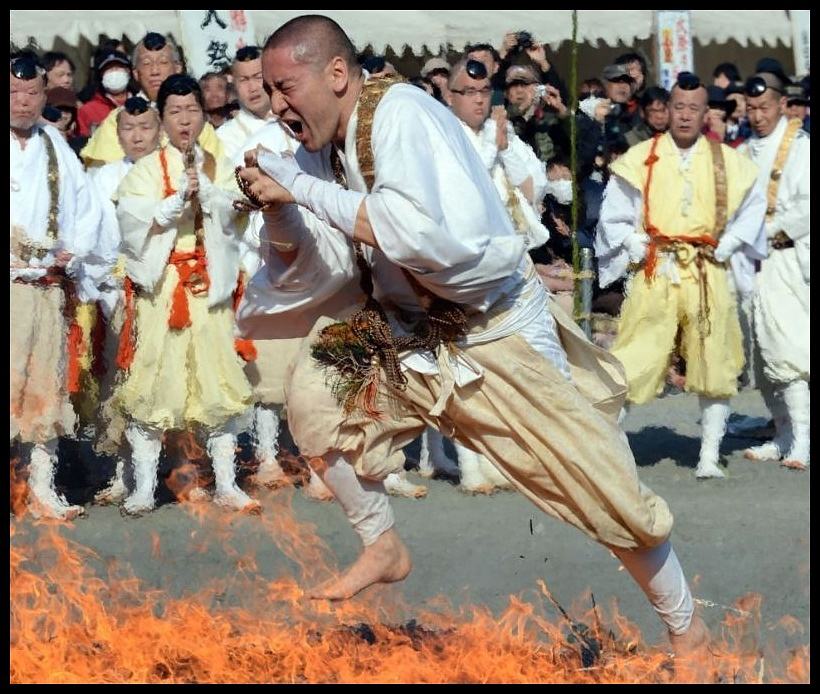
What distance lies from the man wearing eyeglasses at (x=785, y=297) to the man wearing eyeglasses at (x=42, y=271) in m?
3.72

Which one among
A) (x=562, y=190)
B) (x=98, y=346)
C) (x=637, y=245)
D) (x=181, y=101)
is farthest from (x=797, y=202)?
(x=98, y=346)

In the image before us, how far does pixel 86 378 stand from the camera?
23.9 feet

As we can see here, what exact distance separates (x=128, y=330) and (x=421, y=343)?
3070 millimetres

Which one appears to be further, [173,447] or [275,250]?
[173,447]

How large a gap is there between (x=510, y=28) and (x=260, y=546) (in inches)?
276

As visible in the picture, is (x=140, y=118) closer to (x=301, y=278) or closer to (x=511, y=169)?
(x=511, y=169)

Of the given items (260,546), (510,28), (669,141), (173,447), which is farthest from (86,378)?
(510,28)

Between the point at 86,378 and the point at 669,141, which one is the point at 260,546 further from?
the point at 669,141

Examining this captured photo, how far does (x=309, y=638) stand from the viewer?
480 centimetres

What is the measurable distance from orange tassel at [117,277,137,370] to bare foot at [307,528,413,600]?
9.05ft

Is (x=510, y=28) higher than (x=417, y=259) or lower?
higher

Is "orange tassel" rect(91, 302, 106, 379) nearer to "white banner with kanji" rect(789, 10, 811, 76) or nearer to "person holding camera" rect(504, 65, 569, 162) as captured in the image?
"person holding camera" rect(504, 65, 569, 162)

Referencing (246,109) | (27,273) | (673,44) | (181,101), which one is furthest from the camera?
(673,44)

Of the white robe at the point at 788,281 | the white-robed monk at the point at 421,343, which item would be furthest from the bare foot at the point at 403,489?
the white-robed monk at the point at 421,343
